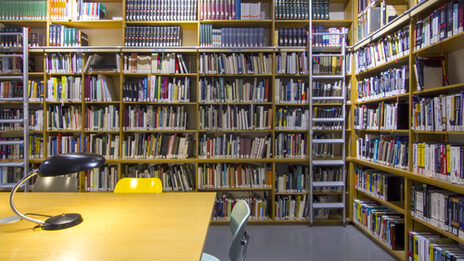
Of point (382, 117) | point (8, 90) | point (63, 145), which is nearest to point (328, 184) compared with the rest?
point (382, 117)

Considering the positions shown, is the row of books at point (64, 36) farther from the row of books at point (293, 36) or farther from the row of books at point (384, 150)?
the row of books at point (384, 150)

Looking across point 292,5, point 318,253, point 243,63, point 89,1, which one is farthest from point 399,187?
point 89,1

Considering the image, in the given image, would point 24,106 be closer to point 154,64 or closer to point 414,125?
point 154,64

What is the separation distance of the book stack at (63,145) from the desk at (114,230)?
1602 millimetres

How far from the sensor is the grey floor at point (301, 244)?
2.91 m

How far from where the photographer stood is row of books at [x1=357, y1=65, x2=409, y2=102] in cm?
279

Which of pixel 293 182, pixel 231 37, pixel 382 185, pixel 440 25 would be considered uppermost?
pixel 231 37

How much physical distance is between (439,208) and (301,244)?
1.40 m

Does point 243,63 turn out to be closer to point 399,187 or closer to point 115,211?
point 399,187

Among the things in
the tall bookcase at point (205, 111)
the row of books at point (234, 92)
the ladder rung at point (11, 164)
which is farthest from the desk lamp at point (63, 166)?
the ladder rung at point (11, 164)

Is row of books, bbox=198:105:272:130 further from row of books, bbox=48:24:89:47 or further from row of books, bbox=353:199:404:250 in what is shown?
row of books, bbox=48:24:89:47

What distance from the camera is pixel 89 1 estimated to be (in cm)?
423

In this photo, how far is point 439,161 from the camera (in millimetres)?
2324

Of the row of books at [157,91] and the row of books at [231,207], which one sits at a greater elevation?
the row of books at [157,91]
